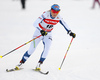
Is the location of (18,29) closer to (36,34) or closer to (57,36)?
(57,36)

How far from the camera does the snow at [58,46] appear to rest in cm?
404

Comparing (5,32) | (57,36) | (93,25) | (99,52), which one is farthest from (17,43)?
(93,25)

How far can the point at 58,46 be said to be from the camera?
662 cm

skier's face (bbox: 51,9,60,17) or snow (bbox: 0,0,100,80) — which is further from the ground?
skier's face (bbox: 51,9,60,17)

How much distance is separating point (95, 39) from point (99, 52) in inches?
71.6

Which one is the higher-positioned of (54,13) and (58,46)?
(54,13)

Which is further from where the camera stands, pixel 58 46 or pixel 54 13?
pixel 58 46

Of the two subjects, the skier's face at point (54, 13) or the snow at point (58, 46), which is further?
the snow at point (58, 46)

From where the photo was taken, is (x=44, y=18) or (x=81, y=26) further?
(x=81, y=26)

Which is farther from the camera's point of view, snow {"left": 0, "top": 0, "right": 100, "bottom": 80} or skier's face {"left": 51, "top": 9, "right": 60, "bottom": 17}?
snow {"left": 0, "top": 0, "right": 100, "bottom": 80}

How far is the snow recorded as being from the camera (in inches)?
159

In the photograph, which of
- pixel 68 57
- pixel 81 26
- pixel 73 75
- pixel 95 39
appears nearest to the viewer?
pixel 73 75

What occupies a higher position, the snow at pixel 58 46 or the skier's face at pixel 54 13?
the skier's face at pixel 54 13

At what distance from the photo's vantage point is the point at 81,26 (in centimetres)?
951
